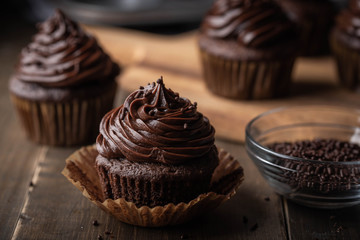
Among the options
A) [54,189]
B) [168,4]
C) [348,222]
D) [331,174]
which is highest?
[331,174]

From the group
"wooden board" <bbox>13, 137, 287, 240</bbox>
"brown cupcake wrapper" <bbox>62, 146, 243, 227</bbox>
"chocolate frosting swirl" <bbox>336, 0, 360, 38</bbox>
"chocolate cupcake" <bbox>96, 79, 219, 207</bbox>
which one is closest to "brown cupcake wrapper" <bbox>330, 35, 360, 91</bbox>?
"chocolate frosting swirl" <bbox>336, 0, 360, 38</bbox>

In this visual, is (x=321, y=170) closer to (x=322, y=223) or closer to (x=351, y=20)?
(x=322, y=223)

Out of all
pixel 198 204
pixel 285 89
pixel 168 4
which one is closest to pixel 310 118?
pixel 285 89

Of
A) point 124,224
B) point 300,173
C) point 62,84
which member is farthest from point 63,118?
point 300,173

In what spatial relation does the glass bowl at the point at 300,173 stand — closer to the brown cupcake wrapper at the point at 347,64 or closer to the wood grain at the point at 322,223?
the wood grain at the point at 322,223

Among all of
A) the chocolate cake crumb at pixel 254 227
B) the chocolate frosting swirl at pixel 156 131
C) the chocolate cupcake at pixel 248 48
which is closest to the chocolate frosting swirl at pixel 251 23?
the chocolate cupcake at pixel 248 48

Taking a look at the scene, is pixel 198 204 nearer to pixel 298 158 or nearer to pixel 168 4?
pixel 298 158
